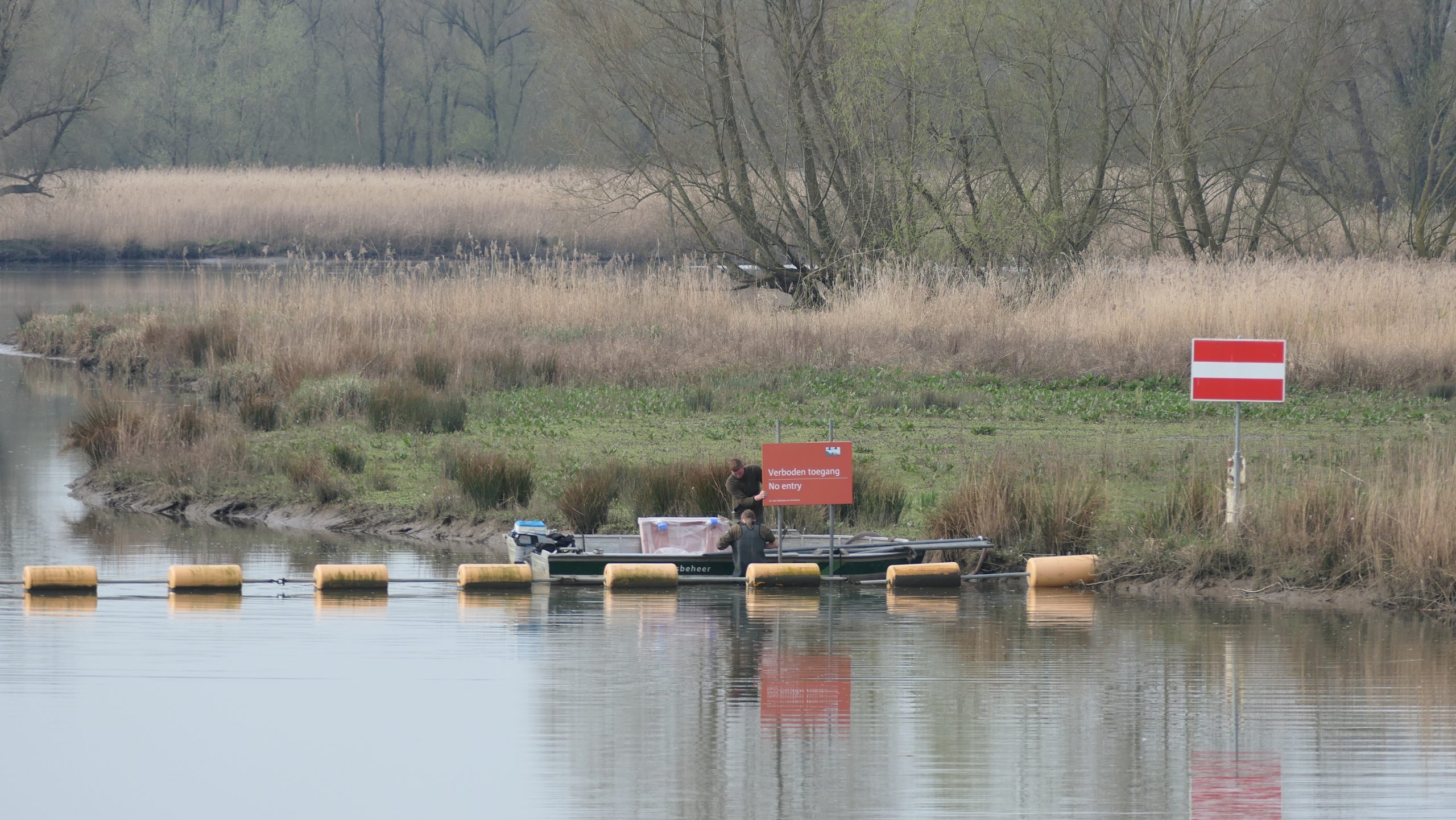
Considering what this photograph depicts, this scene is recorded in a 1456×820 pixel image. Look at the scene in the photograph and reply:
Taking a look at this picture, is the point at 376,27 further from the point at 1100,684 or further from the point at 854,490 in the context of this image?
the point at 1100,684

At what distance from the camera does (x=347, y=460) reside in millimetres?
20750

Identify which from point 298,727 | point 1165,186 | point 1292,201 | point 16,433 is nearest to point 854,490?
point 298,727

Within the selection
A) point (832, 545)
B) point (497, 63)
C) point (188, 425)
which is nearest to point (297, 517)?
point (188, 425)

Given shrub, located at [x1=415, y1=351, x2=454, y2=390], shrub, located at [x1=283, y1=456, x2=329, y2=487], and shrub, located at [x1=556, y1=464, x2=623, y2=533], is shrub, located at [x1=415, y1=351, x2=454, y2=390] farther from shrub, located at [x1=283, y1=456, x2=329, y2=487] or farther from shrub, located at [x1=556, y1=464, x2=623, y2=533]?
shrub, located at [x1=556, y1=464, x2=623, y2=533]

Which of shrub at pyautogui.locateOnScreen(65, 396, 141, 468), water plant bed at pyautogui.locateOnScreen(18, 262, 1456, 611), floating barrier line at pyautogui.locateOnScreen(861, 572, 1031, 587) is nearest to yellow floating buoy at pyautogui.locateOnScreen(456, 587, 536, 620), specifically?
water plant bed at pyautogui.locateOnScreen(18, 262, 1456, 611)

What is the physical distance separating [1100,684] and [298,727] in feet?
16.5

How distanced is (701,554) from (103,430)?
9895 millimetres

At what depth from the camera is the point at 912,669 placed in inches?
492

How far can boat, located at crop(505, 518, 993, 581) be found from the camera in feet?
51.3

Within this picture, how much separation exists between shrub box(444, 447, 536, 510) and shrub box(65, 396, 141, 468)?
5345 millimetres

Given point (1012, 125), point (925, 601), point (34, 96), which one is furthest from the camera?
point (34, 96)

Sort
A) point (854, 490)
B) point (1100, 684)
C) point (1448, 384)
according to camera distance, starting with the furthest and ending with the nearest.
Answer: point (1448, 384) → point (854, 490) → point (1100, 684)

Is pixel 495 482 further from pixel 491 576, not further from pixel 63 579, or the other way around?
pixel 63 579

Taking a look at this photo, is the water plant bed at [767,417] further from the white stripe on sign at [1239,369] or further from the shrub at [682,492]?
the white stripe on sign at [1239,369]
